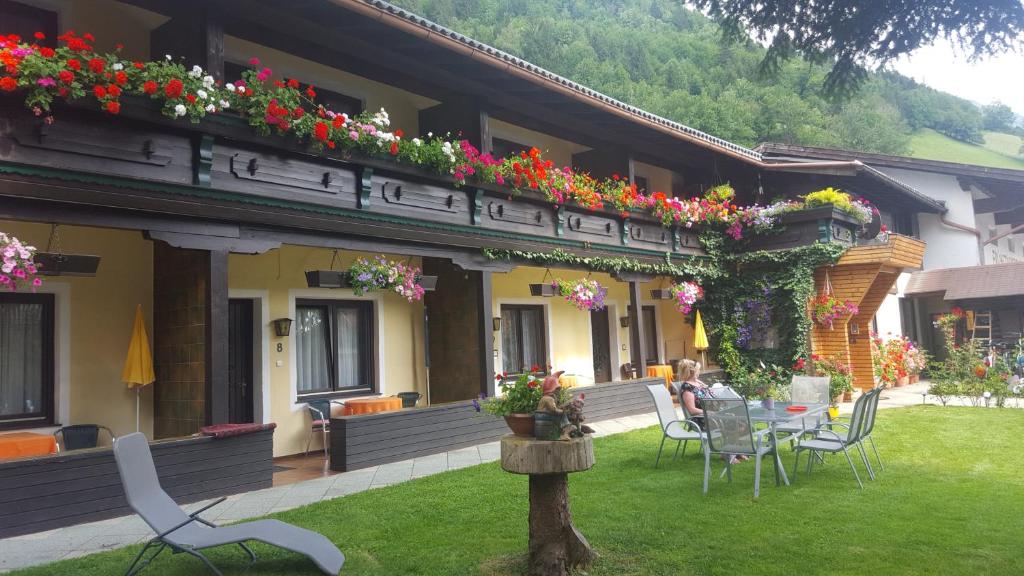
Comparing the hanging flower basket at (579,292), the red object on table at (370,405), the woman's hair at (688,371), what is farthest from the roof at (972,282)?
the red object on table at (370,405)

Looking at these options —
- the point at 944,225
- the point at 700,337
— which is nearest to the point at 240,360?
the point at 700,337

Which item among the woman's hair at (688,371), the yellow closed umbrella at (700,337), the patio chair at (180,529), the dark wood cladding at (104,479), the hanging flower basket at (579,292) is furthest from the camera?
the yellow closed umbrella at (700,337)

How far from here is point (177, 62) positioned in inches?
289

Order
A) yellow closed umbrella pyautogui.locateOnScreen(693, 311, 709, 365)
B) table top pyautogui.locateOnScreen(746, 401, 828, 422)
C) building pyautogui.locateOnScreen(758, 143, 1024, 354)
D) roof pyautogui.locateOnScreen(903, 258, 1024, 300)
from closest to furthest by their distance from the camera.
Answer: table top pyautogui.locateOnScreen(746, 401, 828, 422) → yellow closed umbrella pyautogui.locateOnScreen(693, 311, 709, 365) → roof pyautogui.locateOnScreen(903, 258, 1024, 300) → building pyautogui.locateOnScreen(758, 143, 1024, 354)

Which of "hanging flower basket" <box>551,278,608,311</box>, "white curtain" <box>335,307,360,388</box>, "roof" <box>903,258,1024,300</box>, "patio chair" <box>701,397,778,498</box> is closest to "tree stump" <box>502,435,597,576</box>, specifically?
"patio chair" <box>701,397,778,498</box>

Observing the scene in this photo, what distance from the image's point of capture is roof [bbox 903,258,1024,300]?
17.2 m

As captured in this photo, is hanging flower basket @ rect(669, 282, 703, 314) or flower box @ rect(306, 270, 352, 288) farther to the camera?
hanging flower basket @ rect(669, 282, 703, 314)

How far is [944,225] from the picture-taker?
66.8 feet

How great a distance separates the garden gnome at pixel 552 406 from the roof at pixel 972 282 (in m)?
17.6

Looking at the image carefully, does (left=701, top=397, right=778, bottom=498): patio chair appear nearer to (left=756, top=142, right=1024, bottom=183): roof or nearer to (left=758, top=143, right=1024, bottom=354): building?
(left=758, top=143, right=1024, bottom=354): building

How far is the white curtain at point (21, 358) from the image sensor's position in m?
7.05

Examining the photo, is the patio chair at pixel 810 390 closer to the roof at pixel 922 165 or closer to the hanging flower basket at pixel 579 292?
the hanging flower basket at pixel 579 292

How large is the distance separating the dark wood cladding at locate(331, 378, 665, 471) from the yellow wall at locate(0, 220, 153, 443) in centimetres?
233

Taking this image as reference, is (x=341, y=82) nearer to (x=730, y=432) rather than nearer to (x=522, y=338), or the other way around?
(x=522, y=338)
